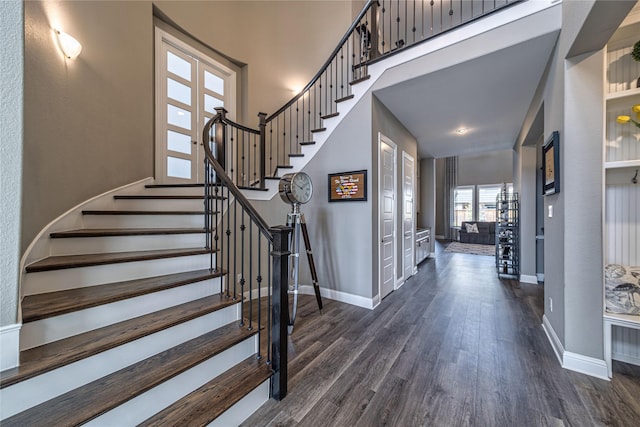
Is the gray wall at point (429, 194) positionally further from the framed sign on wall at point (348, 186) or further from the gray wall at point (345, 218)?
the framed sign on wall at point (348, 186)

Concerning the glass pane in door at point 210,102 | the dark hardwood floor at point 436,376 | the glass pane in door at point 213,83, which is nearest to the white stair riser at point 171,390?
the dark hardwood floor at point 436,376

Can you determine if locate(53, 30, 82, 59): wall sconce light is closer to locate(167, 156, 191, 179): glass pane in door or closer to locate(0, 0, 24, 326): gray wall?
locate(167, 156, 191, 179): glass pane in door

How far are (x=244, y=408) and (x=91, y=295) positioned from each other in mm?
1143

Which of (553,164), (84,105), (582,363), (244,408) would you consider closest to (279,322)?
(244,408)

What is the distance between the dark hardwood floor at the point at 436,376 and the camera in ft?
4.90

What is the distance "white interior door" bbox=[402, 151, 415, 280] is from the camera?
4324 mm

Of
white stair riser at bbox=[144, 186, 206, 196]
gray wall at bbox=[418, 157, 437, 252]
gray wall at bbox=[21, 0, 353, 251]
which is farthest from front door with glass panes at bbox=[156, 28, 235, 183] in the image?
gray wall at bbox=[418, 157, 437, 252]

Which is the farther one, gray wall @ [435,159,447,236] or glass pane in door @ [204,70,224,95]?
gray wall @ [435,159,447,236]

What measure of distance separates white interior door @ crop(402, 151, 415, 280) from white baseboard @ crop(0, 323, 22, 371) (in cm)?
425

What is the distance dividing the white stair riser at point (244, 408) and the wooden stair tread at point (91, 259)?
1161 mm

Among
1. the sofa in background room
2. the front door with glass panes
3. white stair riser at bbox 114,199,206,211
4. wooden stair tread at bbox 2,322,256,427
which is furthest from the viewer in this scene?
the sofa in background room

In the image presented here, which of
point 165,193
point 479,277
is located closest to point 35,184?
point 165,193

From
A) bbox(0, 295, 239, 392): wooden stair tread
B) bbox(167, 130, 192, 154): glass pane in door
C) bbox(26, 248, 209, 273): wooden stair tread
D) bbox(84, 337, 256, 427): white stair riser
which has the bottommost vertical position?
bbox(84, 337, 256, 427): white stair riser

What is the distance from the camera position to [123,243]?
204cm
